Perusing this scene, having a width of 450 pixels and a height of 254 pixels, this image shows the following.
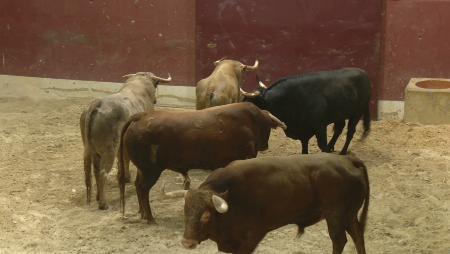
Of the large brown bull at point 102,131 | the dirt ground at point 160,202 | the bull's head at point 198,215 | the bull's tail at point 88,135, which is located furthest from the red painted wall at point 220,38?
the bull's head at point 198,215

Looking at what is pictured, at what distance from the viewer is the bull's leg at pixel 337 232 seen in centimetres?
587

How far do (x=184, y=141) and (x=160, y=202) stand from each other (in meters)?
1.04

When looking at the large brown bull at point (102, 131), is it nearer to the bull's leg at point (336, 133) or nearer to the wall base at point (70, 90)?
the bull's leg at point (336, 133)

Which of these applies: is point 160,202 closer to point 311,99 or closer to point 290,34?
point 311,99

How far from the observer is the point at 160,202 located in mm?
7789

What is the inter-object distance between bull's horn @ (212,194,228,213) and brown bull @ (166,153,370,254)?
0.02 m

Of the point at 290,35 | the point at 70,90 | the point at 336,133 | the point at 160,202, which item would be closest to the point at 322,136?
the point at 336,133

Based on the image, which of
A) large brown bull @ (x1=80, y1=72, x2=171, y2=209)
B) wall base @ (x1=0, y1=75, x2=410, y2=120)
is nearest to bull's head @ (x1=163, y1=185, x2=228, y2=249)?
large brown bull @ (x1=80, y1=72, x2=171, y2=209)

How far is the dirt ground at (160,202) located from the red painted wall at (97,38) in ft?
5.62

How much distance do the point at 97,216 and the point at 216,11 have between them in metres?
4.66

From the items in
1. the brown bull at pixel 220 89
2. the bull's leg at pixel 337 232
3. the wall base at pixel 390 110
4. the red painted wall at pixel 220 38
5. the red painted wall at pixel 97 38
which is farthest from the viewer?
the red painted wall at pixel 97 38

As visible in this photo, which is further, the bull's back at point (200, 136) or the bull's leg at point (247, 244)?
the bull's back at point (200, 136)

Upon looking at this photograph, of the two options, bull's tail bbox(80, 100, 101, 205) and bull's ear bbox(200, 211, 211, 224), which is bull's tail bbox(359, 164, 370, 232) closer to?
bull's ear bbox(200, 211, 211, 224)

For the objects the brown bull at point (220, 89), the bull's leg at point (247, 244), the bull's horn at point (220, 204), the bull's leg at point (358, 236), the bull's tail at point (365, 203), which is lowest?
the bull's leg at point (358, 236)
